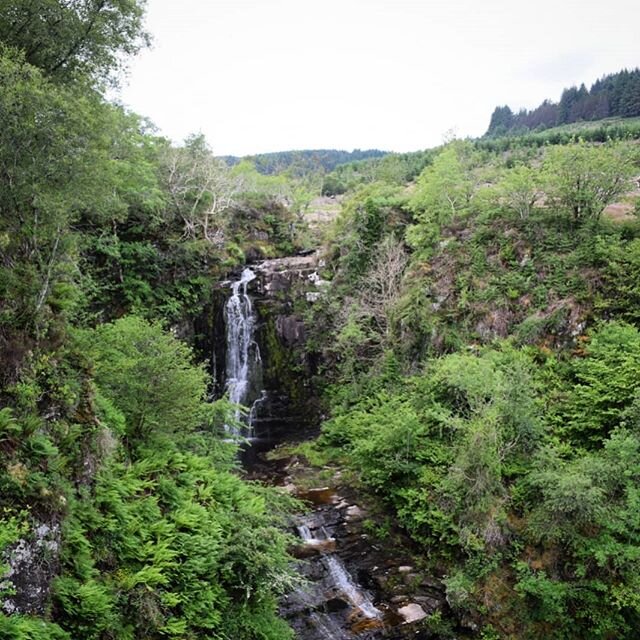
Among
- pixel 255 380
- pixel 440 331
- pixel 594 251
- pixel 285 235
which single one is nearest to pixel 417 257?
pixel 440 331

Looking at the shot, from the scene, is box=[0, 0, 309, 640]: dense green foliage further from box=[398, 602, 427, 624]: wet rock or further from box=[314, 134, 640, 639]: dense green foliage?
box=[314, 134, 640, 639]: dense green foliage

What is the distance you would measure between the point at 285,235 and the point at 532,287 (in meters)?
21.9

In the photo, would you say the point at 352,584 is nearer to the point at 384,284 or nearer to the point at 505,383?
the point at 505,383

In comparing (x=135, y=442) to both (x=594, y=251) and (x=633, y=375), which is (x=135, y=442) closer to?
(x=633, y=375)

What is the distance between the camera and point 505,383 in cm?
1477

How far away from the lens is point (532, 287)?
19.2 m

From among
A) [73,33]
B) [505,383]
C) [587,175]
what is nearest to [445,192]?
[587,175]

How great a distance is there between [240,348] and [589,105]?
97.5 metres

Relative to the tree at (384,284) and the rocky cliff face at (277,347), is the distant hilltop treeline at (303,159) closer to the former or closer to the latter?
the rocky cliff face at (277,347)

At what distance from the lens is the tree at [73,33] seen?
10.6 m

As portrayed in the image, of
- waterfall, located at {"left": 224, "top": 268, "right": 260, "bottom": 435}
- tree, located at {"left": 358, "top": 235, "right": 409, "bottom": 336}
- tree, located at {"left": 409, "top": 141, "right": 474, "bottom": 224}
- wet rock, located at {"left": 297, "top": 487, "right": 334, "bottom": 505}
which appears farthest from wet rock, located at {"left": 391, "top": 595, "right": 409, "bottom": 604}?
tree, located at {"left": 409, "top": 141, "right": 474, "bottom": 224}

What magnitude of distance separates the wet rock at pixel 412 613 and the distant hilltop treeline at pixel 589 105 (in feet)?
299

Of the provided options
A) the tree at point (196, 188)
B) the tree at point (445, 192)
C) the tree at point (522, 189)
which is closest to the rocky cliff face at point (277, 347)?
the tree at point (196, 188)

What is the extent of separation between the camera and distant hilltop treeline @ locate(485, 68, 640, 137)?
3113 inches
